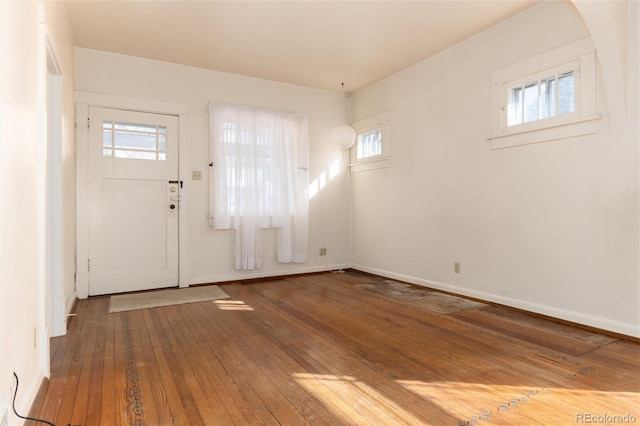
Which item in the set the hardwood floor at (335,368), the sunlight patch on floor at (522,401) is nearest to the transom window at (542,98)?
the hardwood floor at (335,368)

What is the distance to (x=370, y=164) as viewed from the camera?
17.7ft

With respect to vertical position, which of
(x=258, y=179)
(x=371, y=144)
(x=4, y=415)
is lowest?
(x=4, y=415)

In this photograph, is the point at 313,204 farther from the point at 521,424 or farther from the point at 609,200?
the point at 521,424

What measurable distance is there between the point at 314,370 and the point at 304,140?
3760 mm

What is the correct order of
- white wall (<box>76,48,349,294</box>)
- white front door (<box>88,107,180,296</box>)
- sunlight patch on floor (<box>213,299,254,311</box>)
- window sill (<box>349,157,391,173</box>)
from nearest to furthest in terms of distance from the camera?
sunlight patch on floor (<box>213,299,254,311</box>) → white front door (<box>88,107,180,296</box>) → white wall (<box>76,48,349,294</box>) → window sill (<box>349,157,391,173</box>)

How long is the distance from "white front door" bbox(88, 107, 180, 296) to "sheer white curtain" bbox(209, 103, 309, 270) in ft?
1.79

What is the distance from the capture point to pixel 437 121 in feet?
14.3

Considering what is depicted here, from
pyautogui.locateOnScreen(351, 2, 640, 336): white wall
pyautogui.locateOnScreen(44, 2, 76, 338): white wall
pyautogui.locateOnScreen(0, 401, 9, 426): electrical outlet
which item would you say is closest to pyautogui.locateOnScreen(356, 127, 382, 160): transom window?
pyautogui.locateOnScreen(351, 2, 640, 336): white wall

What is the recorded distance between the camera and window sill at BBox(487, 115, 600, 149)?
9.66ft

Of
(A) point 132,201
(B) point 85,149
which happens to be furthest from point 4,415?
(B) point 85,149

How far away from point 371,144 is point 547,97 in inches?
99.3

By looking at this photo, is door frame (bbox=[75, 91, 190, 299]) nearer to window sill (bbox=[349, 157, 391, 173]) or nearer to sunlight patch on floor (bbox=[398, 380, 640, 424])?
window sill (bbox=[349, 157, 391, 173])

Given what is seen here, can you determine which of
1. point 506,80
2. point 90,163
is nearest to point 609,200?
point 506,80

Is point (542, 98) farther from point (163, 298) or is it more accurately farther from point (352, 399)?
point (163, 298)
